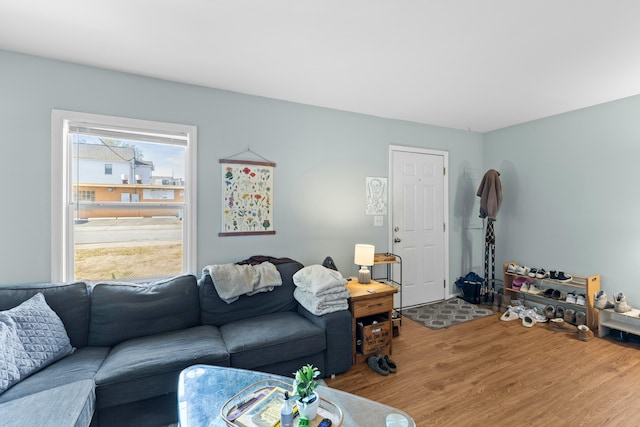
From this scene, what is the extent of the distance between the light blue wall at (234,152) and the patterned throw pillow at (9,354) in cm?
71

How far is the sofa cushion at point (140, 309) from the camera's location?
6.89 feet

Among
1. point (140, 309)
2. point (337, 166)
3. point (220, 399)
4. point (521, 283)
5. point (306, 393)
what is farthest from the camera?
point (521, 283)

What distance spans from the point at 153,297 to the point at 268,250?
3.62 ft

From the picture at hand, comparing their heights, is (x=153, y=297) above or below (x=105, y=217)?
below

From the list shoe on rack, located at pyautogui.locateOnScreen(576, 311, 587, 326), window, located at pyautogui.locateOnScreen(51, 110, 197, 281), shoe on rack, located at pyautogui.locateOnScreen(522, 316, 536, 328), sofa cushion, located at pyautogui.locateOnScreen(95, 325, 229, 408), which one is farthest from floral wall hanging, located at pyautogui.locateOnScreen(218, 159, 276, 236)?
shoe on rack, located at pyautogui.locateOnScreen(576, 311, 587, 326)

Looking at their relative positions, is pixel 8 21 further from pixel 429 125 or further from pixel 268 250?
pixel 429 125

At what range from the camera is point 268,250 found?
3.01 meters

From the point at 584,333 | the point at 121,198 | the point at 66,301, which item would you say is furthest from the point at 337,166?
the point at 584,333

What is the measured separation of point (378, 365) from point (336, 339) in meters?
0.47

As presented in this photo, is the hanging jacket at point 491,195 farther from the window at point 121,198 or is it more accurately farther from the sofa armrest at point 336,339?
the window at point 121,198

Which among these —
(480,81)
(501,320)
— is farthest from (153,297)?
(501,320)

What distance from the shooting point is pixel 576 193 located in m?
3.50

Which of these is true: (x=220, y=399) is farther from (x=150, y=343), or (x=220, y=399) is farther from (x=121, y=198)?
(x=121, y=198)

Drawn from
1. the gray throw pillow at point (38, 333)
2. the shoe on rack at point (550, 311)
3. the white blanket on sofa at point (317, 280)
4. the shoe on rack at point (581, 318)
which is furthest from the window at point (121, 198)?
the shoe on rack at point (581, 318)
